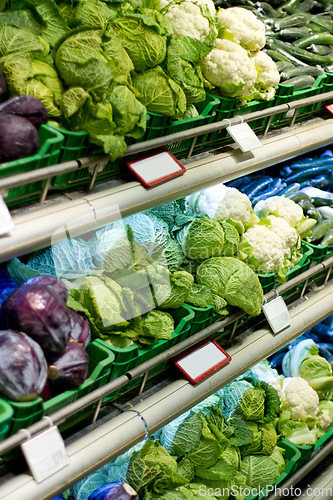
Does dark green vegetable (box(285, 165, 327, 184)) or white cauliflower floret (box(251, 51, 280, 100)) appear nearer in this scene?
white cauliflower floret (box(251, 51, 280, 100))

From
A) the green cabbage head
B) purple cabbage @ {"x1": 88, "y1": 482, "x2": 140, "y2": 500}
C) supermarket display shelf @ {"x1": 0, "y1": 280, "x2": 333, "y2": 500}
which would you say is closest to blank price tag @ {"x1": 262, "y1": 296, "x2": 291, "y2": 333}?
supermarket display shelf @ {"x1": 0, "y1": 280, "x2": 333, "y2": 500}

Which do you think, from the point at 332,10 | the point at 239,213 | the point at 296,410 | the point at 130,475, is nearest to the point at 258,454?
the point at 296,410

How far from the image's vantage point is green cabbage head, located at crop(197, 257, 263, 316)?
196 centimetres

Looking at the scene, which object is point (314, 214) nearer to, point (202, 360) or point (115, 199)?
point (202, 360)

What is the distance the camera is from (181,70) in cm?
173

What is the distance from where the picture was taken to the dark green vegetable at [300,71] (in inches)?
103

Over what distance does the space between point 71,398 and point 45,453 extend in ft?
0.47

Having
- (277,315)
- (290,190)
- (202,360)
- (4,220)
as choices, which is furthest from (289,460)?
(4,220)

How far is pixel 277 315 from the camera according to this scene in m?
2.23

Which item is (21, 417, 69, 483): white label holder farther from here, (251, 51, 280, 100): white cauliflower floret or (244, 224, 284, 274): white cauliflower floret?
(251, 51, 280, 100): white cauliflower floret

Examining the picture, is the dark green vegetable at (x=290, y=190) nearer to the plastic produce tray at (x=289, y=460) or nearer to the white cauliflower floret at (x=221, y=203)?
the white cauliflower floret at (x=221, y=203)

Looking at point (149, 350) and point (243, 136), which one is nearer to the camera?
point (149, 350)

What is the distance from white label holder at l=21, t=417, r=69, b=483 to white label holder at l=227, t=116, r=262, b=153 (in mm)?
1195

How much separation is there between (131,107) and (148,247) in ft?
1.58
